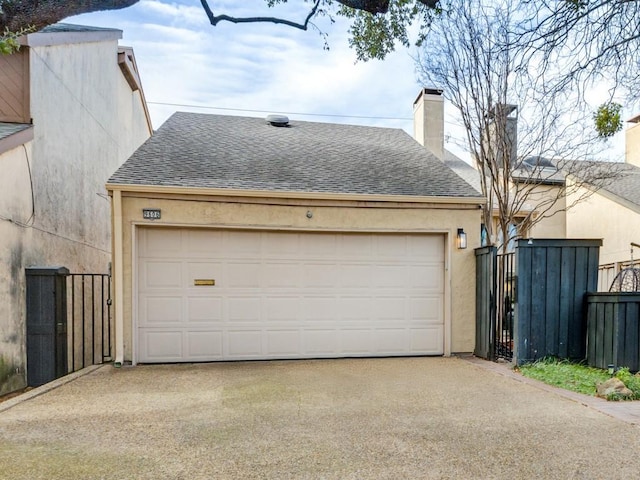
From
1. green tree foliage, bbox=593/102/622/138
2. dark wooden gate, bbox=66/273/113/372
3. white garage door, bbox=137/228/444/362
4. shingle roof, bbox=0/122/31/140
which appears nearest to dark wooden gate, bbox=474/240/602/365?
white garage door, bbox=137/228/444/362

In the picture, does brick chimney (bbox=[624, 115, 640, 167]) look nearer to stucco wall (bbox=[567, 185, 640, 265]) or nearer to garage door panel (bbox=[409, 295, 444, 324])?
stucco wall (bbox=[567, 185, 640, 265])

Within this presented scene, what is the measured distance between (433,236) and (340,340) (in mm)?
2405

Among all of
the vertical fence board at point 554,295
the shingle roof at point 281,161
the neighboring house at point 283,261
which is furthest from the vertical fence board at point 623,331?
the shingle roof at point 281,161

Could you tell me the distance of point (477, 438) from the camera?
3422 mm

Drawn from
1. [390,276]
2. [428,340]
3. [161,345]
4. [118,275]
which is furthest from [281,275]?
[428,340]

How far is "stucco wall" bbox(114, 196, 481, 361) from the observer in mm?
6586

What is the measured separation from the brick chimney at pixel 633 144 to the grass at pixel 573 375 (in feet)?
40.9

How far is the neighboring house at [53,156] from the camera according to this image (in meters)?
6.14

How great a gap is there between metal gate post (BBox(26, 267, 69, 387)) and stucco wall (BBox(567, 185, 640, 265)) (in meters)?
12.4

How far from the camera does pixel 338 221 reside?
23.7 feet

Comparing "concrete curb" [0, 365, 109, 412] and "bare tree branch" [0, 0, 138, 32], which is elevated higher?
"bare tree branch" [0, 0, 138, 32]

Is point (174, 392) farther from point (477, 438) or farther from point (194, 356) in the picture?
point (477, 438)

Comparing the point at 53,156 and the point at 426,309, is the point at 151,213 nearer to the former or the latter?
the point at 53,156

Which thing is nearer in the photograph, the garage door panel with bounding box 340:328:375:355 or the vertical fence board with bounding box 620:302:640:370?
the vertical fence board with bounding box 620:302:640:370
